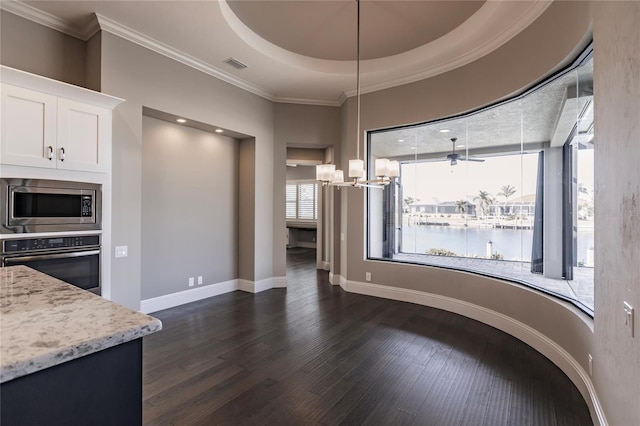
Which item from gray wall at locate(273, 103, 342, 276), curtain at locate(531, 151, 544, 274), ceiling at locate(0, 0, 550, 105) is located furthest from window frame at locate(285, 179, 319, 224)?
curtain at locate(531, 151, 544, 274)

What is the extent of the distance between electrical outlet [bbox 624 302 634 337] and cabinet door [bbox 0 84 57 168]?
4537 mm

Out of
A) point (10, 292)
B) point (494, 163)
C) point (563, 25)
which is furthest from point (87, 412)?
point (494, 163)

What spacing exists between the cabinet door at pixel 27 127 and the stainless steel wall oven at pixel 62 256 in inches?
29.3

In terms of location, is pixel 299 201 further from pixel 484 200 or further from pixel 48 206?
pixel 48 206

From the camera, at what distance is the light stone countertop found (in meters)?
0.81

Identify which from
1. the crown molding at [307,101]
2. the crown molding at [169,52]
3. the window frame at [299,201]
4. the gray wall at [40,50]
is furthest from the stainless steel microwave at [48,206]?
the window frame at [299,201]

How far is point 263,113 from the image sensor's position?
5715 mm

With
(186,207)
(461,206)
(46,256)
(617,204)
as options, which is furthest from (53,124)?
(461,206)

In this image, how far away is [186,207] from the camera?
16.3 ft

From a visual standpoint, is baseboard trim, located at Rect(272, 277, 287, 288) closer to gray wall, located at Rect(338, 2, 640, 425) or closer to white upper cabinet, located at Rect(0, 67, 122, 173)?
gray wall, located at Rect(338, 2, 640, 425)

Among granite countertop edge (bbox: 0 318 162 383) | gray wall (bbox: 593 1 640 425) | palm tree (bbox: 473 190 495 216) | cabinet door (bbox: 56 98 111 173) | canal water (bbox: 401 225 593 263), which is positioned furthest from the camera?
palm tree (bbox: 473 190 495 216)

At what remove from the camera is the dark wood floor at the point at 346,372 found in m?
2.30

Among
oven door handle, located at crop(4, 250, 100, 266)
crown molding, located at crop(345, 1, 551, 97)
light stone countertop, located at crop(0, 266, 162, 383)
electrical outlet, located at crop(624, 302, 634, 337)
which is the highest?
crown molding, located at crop(345, 1, 551, 97)

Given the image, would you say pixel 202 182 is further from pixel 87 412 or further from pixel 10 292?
pixel 87 412
